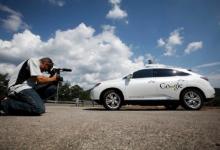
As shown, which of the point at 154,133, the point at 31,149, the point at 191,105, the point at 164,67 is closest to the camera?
the point at 31,149

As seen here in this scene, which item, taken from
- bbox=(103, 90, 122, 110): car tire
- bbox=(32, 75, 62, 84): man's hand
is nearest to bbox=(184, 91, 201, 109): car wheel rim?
bbox=(103, 90, 122, 110): car tire

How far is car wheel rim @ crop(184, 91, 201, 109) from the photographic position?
784 cm

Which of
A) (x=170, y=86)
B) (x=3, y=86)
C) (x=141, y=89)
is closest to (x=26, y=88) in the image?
(x=3, y=86)

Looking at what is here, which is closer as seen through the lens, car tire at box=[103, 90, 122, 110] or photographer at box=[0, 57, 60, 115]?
photographer at box=[0, 57, 60, 115]

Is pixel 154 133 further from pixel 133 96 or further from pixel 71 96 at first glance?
pixel 71 96

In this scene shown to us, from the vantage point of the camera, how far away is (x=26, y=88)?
4848 millimetres

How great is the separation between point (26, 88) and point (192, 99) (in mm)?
5541

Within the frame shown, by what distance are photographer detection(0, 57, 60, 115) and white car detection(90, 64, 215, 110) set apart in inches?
133

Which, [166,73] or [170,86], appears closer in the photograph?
[170,86]

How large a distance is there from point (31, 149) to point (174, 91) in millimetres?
6583

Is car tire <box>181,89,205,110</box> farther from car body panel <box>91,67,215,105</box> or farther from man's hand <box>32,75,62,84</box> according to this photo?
man's hand <box>32,75,62,84</box>

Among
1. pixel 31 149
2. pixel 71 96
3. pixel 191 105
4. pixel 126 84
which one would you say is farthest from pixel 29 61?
pixel 71 96

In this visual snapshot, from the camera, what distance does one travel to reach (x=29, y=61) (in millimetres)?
4844

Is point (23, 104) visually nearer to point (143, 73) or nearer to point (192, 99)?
point (143, 73)
